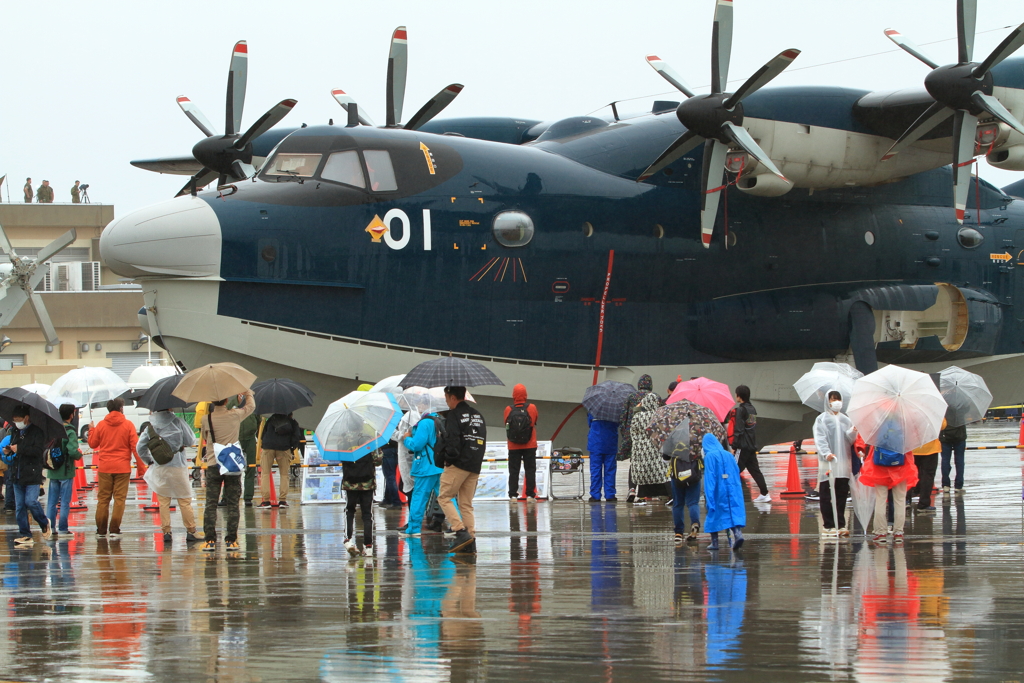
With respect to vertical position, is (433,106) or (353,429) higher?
(433,106)

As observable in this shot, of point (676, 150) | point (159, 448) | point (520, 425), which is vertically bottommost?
point (159, 448)

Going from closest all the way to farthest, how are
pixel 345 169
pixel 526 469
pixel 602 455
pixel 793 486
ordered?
pixel 526 469
pixel 602 455
pixel 345 169
pixel 793 486

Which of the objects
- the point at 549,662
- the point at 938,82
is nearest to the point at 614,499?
the point at 938,82

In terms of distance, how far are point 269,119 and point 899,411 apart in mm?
12899

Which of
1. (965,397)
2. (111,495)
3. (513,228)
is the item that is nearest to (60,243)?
(513,228)

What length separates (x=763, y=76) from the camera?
18.0m

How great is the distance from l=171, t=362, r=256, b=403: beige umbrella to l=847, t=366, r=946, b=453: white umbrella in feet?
22.8

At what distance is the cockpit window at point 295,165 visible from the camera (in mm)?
18188

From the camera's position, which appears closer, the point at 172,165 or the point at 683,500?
the point at 683,500

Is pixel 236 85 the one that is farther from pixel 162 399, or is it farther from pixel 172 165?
pixel 162 399

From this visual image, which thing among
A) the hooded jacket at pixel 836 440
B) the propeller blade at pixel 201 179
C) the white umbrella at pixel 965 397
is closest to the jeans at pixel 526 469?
the hooded jacket at pixel 836 440

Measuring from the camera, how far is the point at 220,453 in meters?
12.6

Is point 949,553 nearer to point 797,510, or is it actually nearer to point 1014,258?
point 797,510

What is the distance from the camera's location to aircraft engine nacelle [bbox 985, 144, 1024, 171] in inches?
749
